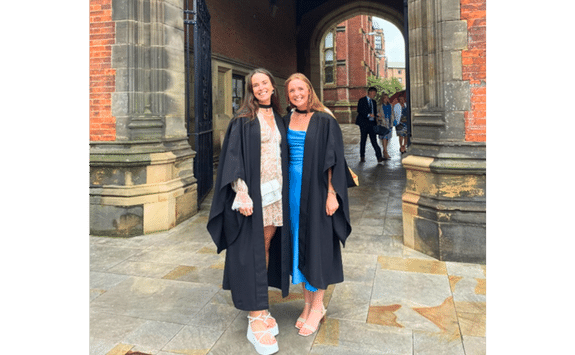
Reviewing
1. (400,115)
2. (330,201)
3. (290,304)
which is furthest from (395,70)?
(330,201)

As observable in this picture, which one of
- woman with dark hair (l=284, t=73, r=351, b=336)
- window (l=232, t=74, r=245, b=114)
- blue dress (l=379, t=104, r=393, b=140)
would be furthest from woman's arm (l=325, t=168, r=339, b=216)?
window (l=232, t=74, r=245, b=114)

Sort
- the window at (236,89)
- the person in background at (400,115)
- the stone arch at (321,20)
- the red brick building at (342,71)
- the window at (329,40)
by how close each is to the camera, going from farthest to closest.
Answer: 1. the window at (329,40)
2. the red brick building at (342,71)
3. the stone arch at (321,20)
4. the person in background at (400,115)
5. the window at (236,89)

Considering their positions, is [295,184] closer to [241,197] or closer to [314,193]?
[314,193]

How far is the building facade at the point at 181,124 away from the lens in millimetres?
4238

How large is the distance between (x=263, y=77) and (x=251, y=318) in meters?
1.56

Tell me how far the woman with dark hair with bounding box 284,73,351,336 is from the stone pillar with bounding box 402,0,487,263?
1774 millimetres

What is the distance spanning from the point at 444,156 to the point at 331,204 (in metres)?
1.99

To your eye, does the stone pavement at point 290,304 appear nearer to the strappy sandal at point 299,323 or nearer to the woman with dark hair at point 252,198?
the strappy sandal at point 299,323

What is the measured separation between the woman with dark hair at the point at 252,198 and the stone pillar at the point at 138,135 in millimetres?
2810

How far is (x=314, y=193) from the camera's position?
9.18 ft

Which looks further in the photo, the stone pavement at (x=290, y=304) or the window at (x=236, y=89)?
the window at (x=236, y=89)

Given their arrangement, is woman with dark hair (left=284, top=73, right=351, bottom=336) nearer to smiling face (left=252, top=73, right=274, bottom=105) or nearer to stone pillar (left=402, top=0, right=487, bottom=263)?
smiling face (left=252, top=73, right=274, bottom=105)

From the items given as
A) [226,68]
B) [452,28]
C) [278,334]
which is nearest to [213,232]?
[278,334]

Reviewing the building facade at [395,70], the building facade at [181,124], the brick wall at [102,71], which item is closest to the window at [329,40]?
the building facade at [181,124]
